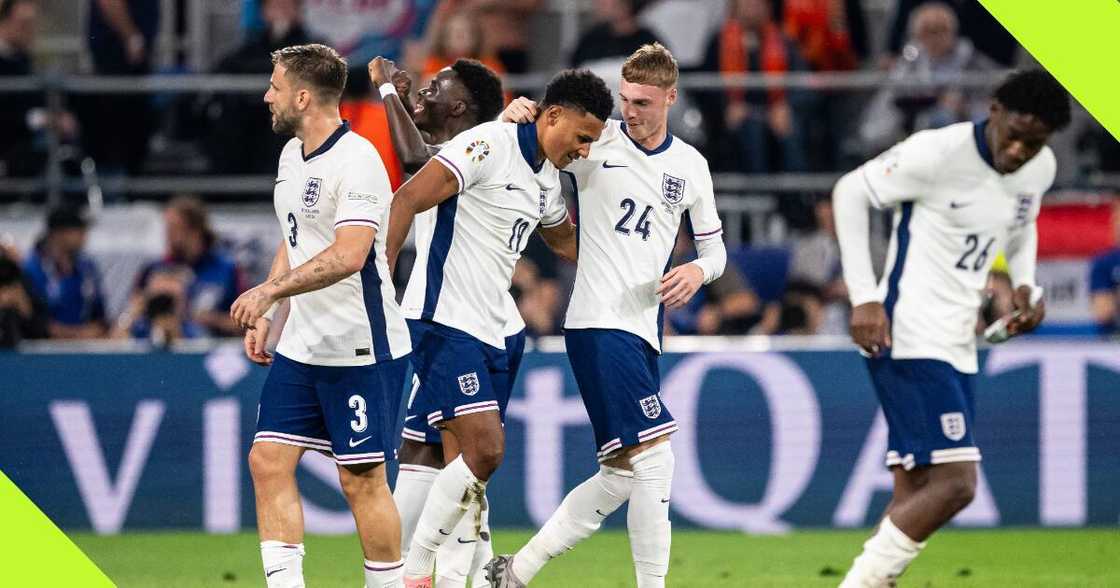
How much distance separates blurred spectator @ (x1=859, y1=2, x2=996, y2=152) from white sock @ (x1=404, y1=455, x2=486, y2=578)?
714cm

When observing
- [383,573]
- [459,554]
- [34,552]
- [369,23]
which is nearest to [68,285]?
[369,23]

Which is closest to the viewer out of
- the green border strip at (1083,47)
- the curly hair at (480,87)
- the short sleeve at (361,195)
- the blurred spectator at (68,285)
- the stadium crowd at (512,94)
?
the short sleeve at (361,195)

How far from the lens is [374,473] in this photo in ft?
23.1

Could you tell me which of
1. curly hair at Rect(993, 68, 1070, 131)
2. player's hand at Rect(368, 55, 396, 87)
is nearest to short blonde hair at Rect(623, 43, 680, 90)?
player's hand at Rect(368, 55, 396, 87)

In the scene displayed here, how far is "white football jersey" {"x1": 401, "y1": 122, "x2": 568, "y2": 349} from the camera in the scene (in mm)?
7383

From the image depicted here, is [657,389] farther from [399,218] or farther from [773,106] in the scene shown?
[773,106]

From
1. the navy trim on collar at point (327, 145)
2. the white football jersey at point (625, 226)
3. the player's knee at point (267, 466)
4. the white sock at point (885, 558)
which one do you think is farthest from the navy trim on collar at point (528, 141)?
the white sock at point (885, 558)

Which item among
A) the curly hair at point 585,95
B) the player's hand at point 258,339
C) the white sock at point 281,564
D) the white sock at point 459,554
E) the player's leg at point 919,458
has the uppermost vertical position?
the curly hair at point 585,95

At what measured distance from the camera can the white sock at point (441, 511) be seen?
7.30 m

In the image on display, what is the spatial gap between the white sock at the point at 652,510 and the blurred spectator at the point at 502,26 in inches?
276

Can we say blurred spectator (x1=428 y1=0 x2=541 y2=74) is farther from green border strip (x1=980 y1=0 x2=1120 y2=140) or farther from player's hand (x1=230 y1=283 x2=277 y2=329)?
player's hand (x1=230 y1=283 x2=277 y2=329)

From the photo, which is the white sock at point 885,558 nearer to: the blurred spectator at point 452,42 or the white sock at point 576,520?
the white sock at point 576,520

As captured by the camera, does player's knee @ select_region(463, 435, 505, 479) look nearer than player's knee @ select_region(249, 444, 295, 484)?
No

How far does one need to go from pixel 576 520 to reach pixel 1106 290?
6342 millimetres
